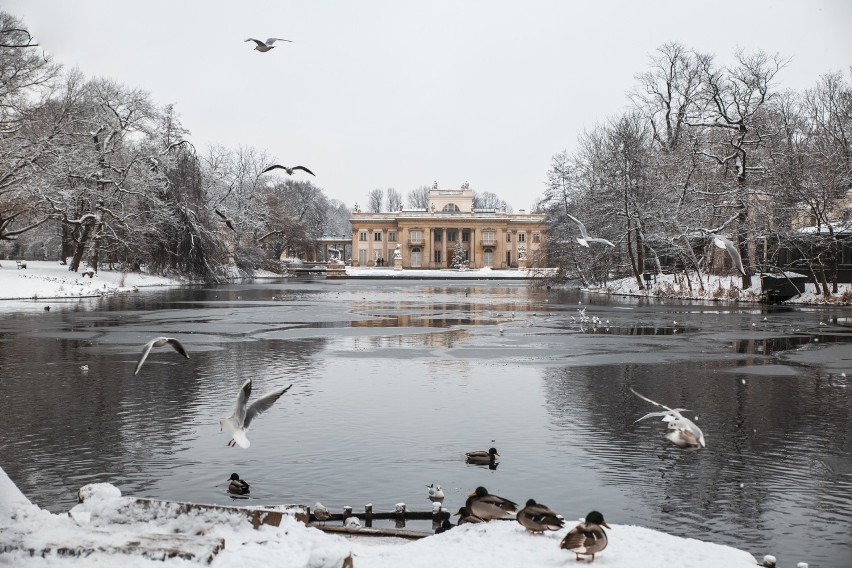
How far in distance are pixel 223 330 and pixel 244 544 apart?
790 inches

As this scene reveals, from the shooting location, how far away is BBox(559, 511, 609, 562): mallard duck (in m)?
6.41

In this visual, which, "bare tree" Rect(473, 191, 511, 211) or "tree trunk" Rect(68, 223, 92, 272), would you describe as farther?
"bare tree" Rect(473, 191, 511, 211)

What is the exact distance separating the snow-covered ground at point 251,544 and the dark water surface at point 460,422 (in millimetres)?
989

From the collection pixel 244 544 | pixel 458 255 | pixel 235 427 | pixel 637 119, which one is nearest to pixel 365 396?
pixel 235 427

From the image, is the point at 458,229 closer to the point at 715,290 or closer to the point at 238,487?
the point at 715,290

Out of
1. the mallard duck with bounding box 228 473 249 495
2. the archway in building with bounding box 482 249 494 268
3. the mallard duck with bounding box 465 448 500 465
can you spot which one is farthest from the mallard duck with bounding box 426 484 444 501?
the archway in building with bounding box 482 249 494 268

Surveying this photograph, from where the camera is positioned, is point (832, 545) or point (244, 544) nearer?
point (244, 544)

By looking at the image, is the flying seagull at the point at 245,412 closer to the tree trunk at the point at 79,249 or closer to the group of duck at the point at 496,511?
the group of duck at the point at 496,511

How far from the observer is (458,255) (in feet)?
385

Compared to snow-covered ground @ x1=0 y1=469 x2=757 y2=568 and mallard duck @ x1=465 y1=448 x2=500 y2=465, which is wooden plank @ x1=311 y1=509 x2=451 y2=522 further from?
mallard duck @ x1=465 y1=448 x2=500 y2=465

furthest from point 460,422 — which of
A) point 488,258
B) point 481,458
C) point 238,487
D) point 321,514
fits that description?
point 488,258

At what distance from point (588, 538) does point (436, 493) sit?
2.13 meters

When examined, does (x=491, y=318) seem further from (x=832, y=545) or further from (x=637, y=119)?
(x=637, y=119)

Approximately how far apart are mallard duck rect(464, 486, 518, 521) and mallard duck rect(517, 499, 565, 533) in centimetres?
30
